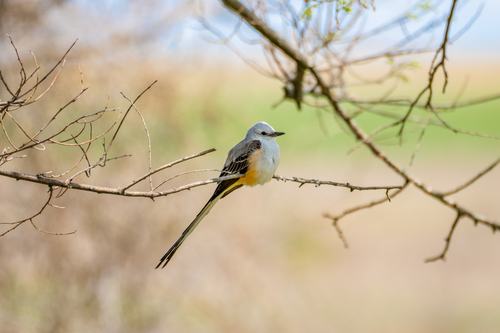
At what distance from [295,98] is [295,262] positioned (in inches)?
247

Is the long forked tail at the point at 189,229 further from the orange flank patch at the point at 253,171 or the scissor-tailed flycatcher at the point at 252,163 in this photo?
the orange flank patch at the point at 253,171

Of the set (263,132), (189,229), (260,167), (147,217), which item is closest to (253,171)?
(260,167)

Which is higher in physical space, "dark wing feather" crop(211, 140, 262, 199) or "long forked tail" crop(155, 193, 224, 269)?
"dark wing feather" crop(211, 140, 262, 199)

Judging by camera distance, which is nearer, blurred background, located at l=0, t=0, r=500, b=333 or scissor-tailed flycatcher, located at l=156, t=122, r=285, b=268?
scissor-tailed flycatcher, located at l=156, t=122, r=285, b=268

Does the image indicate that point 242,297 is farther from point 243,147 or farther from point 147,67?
point 243,147

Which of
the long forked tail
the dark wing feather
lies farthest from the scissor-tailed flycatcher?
the long forked tail

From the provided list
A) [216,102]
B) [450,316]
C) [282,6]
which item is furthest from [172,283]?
[450,316]

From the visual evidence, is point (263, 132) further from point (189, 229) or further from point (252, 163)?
point (189, 229)

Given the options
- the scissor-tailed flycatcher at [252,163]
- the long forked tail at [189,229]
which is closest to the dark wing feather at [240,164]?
the scissor-tailed flycatcher at [252,163]

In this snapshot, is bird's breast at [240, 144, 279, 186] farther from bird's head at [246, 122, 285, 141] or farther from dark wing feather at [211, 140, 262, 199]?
bird's head at [246, 122, 285, 141]

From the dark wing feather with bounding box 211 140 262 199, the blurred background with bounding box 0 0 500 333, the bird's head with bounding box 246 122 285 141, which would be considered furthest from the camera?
the blurred background with bounding box 0 0 500 333

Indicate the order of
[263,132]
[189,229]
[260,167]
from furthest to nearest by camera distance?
[263,132] → [260,167] → [189,229]

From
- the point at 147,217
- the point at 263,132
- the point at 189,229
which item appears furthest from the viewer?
the point at 147,217

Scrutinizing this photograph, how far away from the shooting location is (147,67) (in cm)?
703
